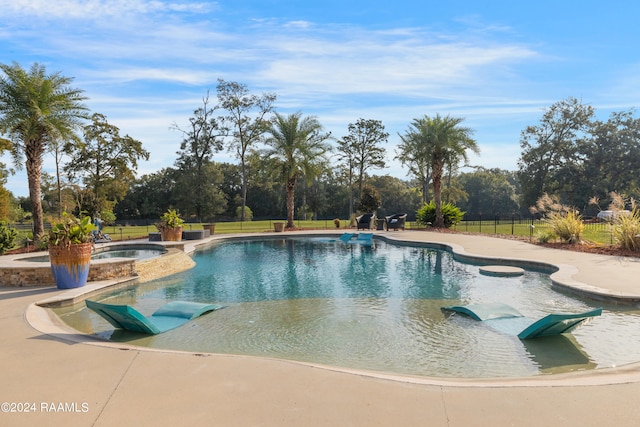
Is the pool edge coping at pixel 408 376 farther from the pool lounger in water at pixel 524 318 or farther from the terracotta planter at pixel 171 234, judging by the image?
the terracotta planter at pixel 171 234

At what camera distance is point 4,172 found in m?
31.1

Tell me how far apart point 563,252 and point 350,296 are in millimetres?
8456

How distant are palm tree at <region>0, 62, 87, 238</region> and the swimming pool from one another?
8363 mm

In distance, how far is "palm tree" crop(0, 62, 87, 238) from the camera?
15484 mm

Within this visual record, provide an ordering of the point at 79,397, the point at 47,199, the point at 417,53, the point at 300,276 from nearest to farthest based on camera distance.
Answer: the point at 79,397, the point at 300,276, the point at 417,53, the point at 47,199

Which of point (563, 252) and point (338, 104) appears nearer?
point (563, 252)

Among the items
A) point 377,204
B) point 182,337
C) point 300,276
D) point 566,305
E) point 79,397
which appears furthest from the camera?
point 377,204

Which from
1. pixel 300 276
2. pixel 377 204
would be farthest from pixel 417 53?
pixel 377 204

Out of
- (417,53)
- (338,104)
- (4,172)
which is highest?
(338,104)

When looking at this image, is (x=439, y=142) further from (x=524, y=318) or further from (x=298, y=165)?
(x=524, y=318)

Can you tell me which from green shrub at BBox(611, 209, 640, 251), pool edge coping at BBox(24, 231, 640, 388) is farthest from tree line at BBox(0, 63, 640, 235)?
pool edge coping at BBox(24, 231, 640, 388)

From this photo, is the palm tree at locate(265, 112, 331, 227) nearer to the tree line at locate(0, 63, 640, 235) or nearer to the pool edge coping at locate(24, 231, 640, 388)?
the tree line at locate(0, 63, 640, 235)

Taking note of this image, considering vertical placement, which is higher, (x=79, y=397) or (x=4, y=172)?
(x=4, y=172)

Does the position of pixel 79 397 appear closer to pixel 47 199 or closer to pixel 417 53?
pixel 417 53
